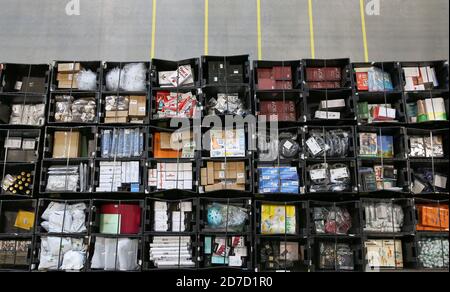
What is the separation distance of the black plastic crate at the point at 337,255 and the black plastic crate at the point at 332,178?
897mm

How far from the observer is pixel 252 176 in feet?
29.7

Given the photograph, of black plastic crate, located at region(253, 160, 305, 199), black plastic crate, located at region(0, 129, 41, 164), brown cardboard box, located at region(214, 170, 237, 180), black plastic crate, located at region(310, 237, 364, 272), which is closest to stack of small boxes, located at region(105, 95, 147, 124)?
black plastic crate, located at region(0, 129, 41, 164)

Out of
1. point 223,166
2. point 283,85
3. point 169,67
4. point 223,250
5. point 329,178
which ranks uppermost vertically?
point 169,67

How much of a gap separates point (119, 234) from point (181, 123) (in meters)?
2.41

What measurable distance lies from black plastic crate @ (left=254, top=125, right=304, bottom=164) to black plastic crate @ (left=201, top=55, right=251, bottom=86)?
114 centimetres

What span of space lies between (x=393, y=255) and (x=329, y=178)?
1.90 m

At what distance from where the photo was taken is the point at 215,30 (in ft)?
36.5

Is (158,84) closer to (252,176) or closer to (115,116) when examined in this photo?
(115,116)

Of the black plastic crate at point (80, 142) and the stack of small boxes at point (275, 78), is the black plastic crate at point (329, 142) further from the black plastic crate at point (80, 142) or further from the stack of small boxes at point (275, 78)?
the black plastic crate at point (80, 142)

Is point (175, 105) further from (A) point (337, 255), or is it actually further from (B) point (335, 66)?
(A) point (337, 255)

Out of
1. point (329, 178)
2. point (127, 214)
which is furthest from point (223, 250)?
point (329, 178)

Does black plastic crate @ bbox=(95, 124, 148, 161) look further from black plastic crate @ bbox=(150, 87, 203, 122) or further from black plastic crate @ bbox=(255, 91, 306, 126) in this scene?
black plastic crate @ bbox=(255, 91, 306, 126)

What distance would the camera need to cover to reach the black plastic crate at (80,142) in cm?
917

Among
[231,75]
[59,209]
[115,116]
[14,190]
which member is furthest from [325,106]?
[14,190]
